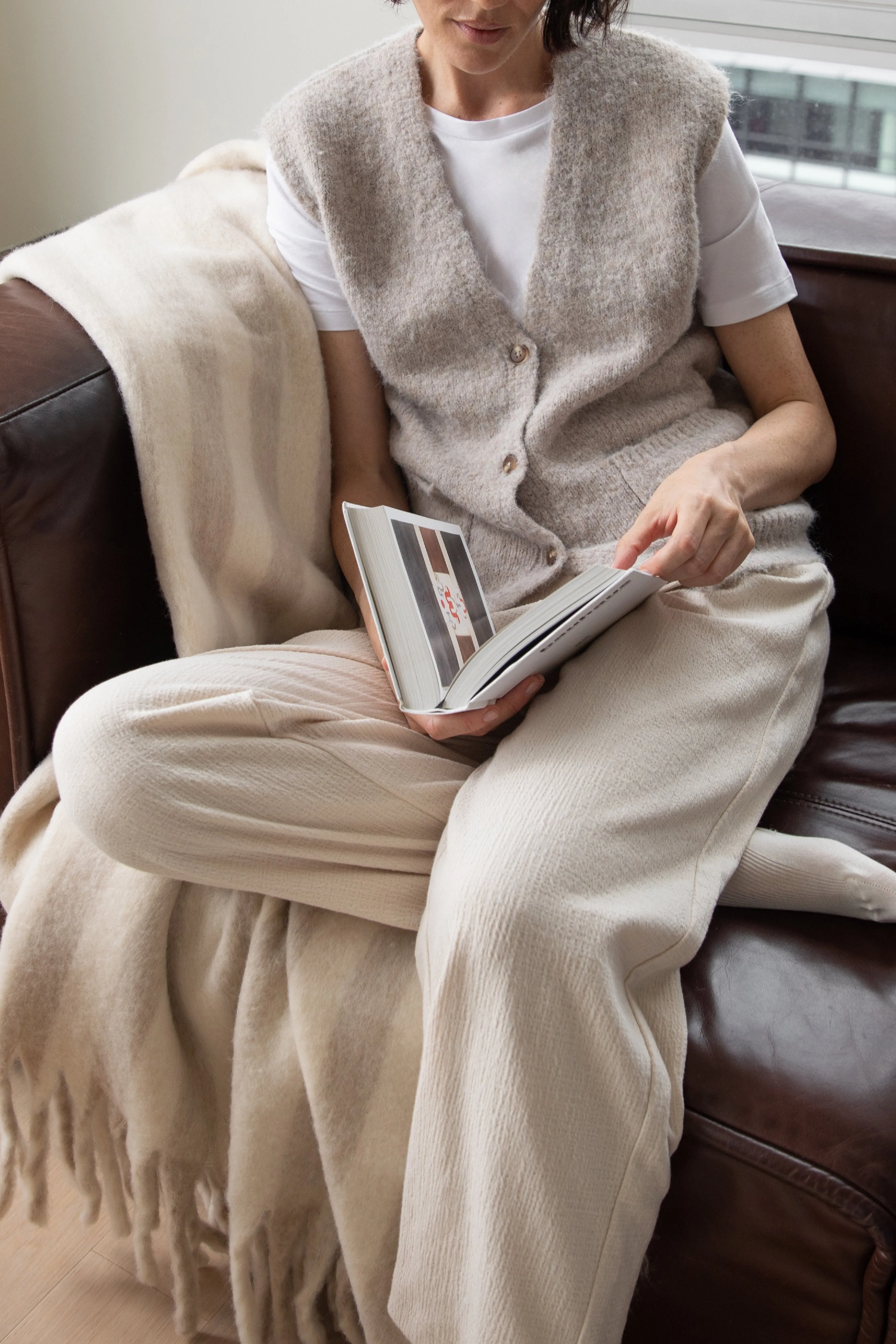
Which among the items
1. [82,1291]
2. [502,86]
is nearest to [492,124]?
[502,86]

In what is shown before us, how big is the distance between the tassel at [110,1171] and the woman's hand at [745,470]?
60 centimetres

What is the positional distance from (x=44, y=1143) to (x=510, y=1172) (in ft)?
1.45

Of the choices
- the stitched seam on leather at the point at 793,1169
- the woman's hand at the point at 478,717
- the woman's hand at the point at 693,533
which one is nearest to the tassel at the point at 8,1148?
the woman's hand at the point at 478,717

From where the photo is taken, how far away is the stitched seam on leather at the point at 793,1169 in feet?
2.39

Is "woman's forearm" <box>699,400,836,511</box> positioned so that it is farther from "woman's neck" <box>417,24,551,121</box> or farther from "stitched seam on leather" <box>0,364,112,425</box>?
"stitched seam on leather" <box>0,364,112,425</box>

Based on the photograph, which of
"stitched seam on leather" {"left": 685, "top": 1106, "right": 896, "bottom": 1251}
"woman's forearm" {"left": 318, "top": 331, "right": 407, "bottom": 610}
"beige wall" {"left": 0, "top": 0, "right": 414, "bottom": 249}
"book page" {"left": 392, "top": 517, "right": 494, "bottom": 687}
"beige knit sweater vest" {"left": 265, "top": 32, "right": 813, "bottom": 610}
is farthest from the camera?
"beige wall" {"left": 0, "top": 0, "right": 414, "bottom": 249}

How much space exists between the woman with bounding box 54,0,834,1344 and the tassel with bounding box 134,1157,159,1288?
0.76ft

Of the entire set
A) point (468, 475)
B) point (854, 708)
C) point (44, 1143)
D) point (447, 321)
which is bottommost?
point (44, 1143)

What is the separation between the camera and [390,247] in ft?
3.60

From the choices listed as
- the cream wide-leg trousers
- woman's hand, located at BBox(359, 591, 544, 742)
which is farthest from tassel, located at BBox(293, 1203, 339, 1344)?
woman's hand, located at BBox(359, 591, 544, 742)

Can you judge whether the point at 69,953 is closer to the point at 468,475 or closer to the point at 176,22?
the point at 468,475

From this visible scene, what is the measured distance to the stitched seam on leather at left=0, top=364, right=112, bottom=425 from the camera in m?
0.89

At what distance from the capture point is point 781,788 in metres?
1.03

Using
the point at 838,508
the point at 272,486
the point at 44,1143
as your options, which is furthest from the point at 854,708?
the point at 44,1143
